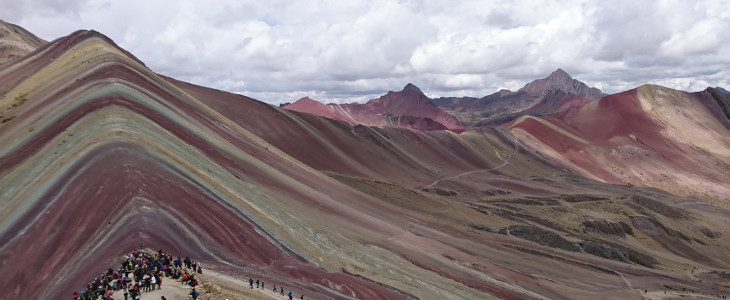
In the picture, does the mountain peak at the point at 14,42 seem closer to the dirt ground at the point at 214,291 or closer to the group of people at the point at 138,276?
the group of people at the point at 138,276

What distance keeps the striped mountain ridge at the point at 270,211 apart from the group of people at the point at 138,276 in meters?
2.00

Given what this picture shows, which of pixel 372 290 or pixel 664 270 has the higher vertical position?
pixel 372 290

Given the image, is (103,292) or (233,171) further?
(233,171)

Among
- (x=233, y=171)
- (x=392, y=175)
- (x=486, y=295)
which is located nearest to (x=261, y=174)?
(x=233, y=171)

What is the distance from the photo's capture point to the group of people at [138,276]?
20984mm

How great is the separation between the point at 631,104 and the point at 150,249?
195 m

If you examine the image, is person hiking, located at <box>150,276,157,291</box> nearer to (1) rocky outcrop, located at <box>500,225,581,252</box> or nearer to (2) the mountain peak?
(1) rocky outcrop, located at <box>500,225,581,252</box>

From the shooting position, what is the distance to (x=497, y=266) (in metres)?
54.5

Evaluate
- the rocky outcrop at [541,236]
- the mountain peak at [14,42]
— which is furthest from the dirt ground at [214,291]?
the mountain peak at [14,42]

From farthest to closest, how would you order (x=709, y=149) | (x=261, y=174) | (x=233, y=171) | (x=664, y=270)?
1. (x=709, y=149)
2. (x=664, y=270)
3. (x=261, y=174)
4. (x=233, y=171)

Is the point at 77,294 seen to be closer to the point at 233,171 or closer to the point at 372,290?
the point at 372,290

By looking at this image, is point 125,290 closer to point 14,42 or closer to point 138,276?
point 138,276

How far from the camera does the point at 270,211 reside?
4528 centimetres

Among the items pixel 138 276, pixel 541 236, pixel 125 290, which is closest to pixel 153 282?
pixel 125 290
